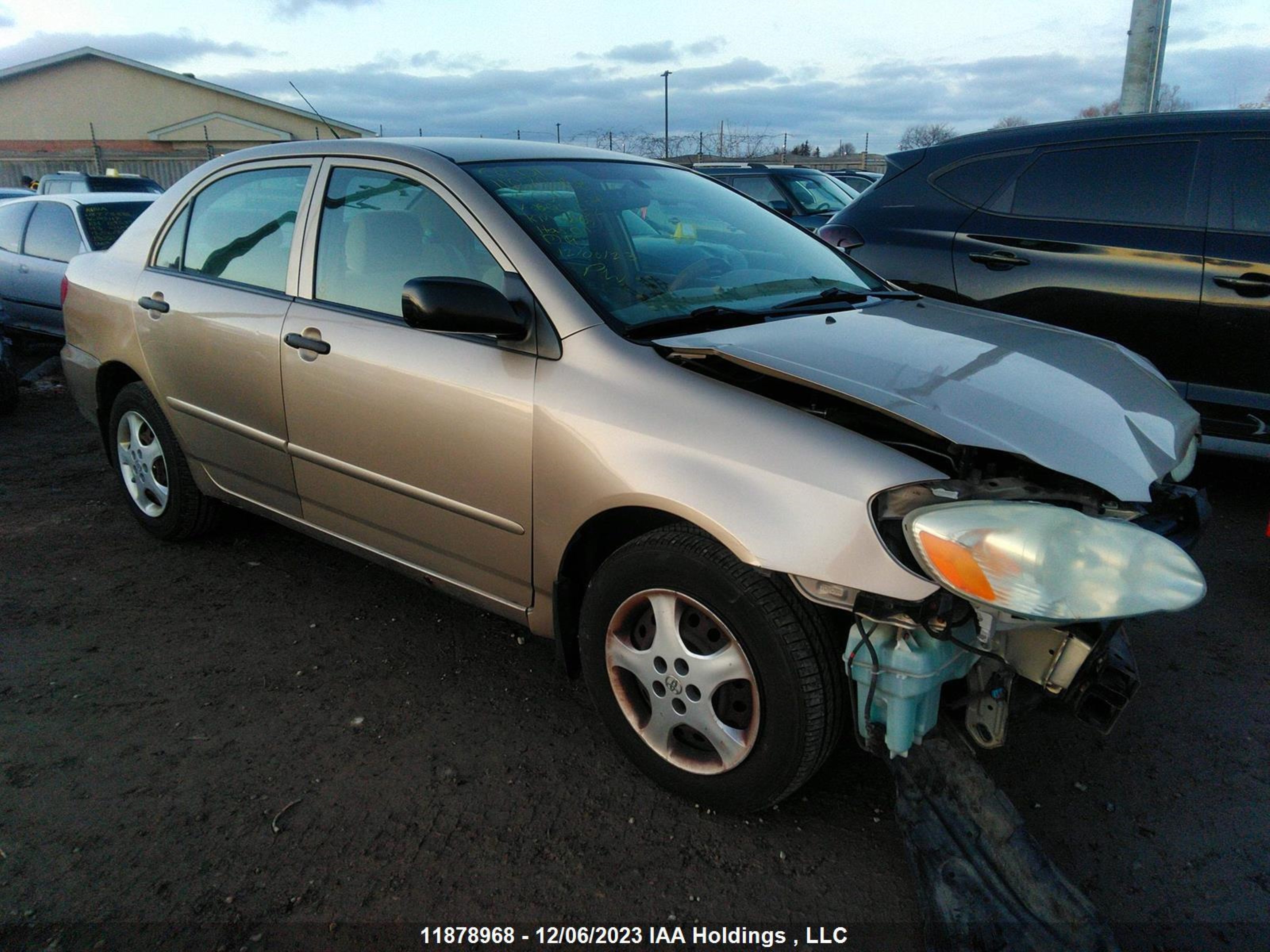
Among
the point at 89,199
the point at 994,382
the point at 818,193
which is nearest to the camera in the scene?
the point at 994,382

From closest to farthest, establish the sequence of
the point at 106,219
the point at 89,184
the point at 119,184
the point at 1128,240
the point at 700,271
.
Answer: the point at 700,271 < the point at 1128,240 < the point at 106,219 < the point at 89,184 < the point at 119,184

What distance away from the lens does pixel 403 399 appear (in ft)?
9.55

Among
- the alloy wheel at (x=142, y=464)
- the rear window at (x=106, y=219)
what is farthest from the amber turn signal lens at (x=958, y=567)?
the rear window at (x=106, y=219)

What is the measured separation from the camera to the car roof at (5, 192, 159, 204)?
8.45 meters

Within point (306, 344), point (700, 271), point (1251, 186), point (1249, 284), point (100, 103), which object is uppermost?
point (100, 103)

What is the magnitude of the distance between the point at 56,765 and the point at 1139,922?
289 centimetres

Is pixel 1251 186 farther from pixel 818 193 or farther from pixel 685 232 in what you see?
pixel 818 193

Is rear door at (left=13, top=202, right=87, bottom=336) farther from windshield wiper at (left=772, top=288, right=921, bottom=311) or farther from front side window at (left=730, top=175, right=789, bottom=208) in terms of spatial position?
windshield wiper at (left=772, top=288, right=921, bottom=311)

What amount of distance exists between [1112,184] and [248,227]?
395cm

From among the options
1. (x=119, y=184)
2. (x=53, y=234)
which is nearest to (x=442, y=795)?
(x=53, y=234)

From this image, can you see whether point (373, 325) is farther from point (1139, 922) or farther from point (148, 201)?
point (148, 201)

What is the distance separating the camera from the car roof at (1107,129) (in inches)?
170

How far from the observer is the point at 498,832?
246cm

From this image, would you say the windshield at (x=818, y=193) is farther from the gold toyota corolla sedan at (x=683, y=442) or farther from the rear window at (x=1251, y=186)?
the gold toyota corolla sedan at (x=683, y=442)
